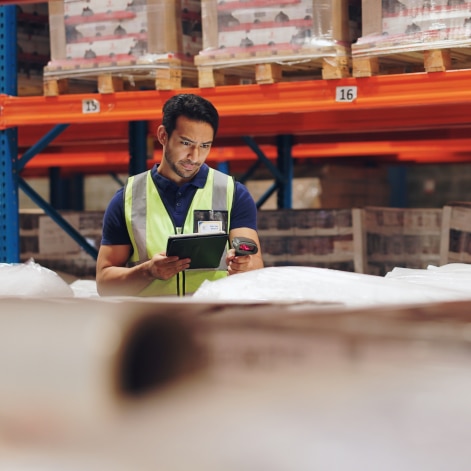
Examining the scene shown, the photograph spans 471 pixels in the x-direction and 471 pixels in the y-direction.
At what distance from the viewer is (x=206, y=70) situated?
427cm

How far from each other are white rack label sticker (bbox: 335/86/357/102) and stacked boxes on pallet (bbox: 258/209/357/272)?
4.04ft

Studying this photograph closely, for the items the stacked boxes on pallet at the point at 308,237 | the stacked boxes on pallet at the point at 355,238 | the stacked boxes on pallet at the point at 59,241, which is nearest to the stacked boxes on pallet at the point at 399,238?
the stacked boxes on pallet at the point at 355,238

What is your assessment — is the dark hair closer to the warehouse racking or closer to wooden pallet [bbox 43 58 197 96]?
the warehouse racking

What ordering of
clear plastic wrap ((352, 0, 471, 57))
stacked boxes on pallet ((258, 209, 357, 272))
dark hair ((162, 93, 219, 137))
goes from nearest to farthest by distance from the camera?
dark hair ((162, 93, 219, 137)) < clear plastic wrap ((352, 0, 471, 57)) < stacked boxes on pallet ((258, 209, 357, 272))

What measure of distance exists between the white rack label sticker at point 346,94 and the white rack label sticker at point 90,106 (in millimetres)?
1422

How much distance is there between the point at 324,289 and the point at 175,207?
1847 mm

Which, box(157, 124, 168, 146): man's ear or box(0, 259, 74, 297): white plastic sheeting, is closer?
box(0, 259, 74, 297): white plastic sheeting

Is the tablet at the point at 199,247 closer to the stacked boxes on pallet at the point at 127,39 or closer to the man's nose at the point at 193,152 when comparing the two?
the man's nose at the point at 193,152

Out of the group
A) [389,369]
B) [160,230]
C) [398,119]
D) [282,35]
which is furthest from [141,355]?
[398,119]

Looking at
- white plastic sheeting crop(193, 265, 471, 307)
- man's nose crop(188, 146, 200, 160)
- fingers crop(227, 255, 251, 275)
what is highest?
man's nose crop(188, 146, 200, 160)

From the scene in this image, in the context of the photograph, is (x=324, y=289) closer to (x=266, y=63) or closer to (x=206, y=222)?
(x=206, y=222)

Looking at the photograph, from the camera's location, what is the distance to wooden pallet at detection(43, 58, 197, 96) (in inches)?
172

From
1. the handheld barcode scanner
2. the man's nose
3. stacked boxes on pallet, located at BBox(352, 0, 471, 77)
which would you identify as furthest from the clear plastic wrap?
the handheld barcode scanner

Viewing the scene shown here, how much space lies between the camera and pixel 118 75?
4.48 m
